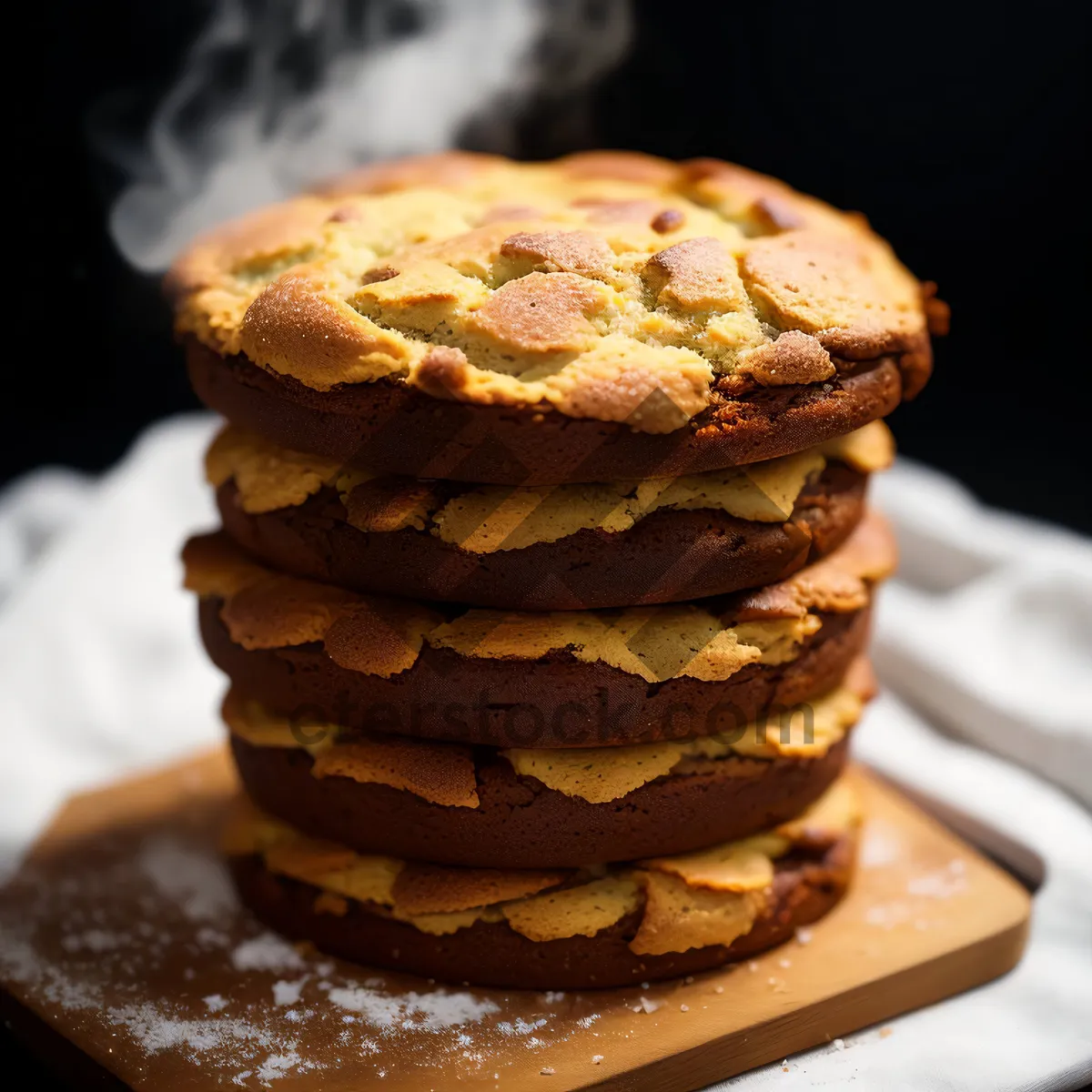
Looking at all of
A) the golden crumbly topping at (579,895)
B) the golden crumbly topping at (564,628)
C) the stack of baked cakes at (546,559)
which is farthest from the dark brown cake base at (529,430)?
the golden crumbly topping at (579,895)

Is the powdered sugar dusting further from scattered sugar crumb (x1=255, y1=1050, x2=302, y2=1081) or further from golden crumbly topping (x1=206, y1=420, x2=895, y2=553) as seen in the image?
golden crumbly topping (x1=206, y1=420, x2=895, y2=553)

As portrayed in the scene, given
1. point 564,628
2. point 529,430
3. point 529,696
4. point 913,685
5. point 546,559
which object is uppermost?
point 529,430

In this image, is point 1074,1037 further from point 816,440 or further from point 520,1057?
point 816,440

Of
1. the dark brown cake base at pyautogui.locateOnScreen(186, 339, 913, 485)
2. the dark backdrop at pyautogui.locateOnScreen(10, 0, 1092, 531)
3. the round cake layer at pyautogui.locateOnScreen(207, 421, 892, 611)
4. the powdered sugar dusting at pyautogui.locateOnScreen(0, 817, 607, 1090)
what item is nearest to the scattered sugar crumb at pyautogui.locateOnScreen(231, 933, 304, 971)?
the powdered sugar dusting at pyautogui.locateOnScreen(0, 817, 607, 1090)

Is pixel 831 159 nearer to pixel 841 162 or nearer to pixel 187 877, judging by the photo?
pixel 841 162

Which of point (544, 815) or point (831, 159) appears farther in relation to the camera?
point (831, 159)

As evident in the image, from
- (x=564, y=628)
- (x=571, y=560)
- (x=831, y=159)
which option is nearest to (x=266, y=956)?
(x=564, y=628)

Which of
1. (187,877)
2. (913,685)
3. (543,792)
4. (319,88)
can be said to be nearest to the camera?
(543,792)

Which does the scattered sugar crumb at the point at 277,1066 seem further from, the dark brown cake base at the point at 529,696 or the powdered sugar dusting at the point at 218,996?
→ the dark brown cake base at the point at 529,696
